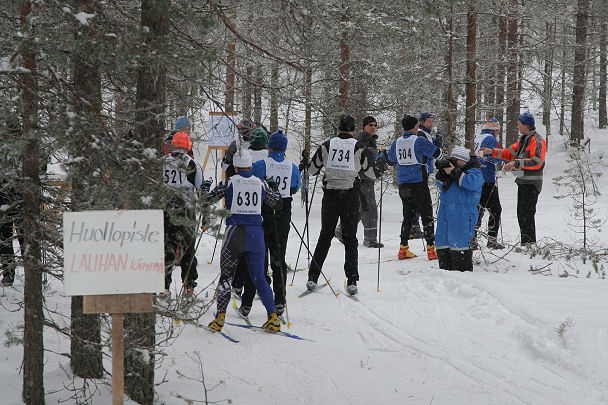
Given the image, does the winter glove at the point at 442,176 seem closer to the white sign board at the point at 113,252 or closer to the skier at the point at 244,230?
the skier at the point at 244,230

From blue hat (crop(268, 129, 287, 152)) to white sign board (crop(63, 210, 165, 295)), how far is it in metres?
4.08

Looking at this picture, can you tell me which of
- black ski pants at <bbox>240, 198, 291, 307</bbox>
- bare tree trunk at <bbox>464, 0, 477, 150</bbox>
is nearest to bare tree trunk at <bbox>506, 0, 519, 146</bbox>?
bare tree trunk at <bbox>464, 0, 477, 150</bbox>

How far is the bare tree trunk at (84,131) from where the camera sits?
405 cm

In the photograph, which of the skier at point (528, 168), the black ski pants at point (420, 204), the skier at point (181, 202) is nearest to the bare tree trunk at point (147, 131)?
the skier at point (181, 202)

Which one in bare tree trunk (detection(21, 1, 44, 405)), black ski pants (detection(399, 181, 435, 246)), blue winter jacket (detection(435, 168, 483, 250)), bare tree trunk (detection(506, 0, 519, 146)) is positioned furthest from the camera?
bare tree trunk (detection(506, 0, 519, 146))

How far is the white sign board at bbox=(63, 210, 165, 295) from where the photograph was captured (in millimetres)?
3637

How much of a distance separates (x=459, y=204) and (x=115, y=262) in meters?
6.00

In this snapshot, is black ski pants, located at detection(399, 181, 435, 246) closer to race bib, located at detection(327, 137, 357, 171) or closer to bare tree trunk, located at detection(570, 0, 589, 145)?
race bib, located at detection(327, 137, 357, 171)

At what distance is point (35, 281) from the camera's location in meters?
4.63

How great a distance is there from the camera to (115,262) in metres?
3.71

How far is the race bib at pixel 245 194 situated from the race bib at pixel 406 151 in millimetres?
3957

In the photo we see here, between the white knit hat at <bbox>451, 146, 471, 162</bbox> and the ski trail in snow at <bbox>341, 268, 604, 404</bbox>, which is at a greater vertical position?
the white knit hat at <bbox>451, 146, 471, 162</bbox>

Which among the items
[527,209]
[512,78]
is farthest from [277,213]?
[512,78]

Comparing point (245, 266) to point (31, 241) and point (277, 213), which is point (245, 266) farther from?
point (31, 241)
